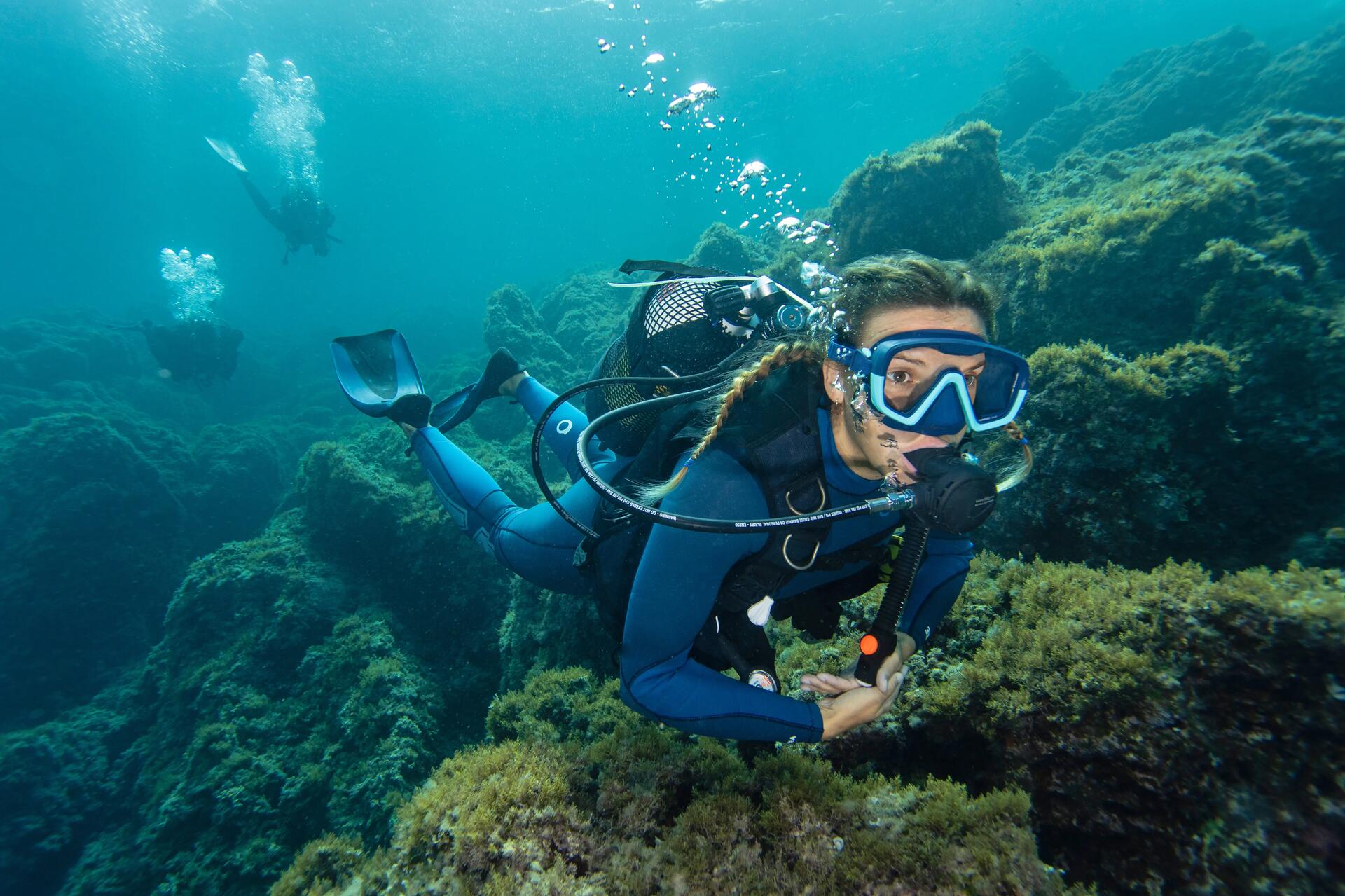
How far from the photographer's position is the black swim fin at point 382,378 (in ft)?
17.5

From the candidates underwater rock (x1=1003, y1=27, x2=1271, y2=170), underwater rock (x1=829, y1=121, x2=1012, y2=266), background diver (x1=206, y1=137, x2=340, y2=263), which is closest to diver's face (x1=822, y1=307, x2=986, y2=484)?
underwater rock (x1=829, y1=121, x2=1012, y2=266)

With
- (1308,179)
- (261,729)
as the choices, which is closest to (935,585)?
(261,729)

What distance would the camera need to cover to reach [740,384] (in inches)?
79.4

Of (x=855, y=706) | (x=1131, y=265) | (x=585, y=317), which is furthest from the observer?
(x=585, y=317)

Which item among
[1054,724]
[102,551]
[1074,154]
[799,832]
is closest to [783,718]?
[799,832]

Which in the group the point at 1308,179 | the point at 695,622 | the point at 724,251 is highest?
the point at 724,251

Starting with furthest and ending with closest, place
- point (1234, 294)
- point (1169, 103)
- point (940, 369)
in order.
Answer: point (1169, 103)
point (1234, 294)
point (940, 369)

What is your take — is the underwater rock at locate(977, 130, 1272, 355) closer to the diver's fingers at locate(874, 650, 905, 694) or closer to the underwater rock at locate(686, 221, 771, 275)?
the diver's fingers at locate(874, 650, 905, 694)

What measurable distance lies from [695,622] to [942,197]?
10.7 m

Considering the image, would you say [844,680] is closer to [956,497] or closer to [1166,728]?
[956,497]

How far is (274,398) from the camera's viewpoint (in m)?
25.2

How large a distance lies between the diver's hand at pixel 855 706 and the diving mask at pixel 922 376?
1.08 meters

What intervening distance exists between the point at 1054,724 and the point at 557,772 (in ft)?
7.20

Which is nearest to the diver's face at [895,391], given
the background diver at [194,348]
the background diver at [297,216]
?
the background diver at [194,348]
